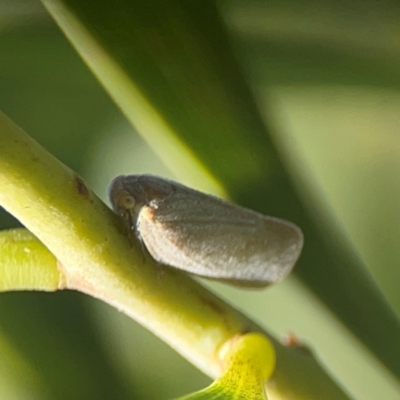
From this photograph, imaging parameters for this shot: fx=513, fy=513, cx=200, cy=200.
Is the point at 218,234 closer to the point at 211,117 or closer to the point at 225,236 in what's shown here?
the point at 225,236

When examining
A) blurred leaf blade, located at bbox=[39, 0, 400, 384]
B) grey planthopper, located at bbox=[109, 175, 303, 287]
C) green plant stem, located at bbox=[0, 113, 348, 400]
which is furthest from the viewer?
grey planthopper, located at bbox=[109, 175, 303, 287]

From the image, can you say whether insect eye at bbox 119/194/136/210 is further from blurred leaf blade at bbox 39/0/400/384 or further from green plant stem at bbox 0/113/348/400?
green plant stem at bbox 0/113/348/400

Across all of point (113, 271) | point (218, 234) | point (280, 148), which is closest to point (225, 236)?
point (218, 234)

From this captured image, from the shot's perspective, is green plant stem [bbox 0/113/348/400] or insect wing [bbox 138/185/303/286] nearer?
green plant stem [bbox 0/113/348/400]

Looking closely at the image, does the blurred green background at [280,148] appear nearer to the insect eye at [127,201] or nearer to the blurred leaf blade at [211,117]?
the blurred leaf blade at [211,117]

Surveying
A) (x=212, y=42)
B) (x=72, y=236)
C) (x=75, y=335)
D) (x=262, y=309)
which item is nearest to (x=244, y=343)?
(x=72, y=236)

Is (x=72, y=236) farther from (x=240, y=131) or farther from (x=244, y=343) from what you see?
(x=240, y=131)

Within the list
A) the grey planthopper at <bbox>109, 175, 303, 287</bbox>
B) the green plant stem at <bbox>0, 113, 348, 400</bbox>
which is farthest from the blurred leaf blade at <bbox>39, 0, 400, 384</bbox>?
the green plant stem at <bbox>0, 113, 348, 400</bbox>
